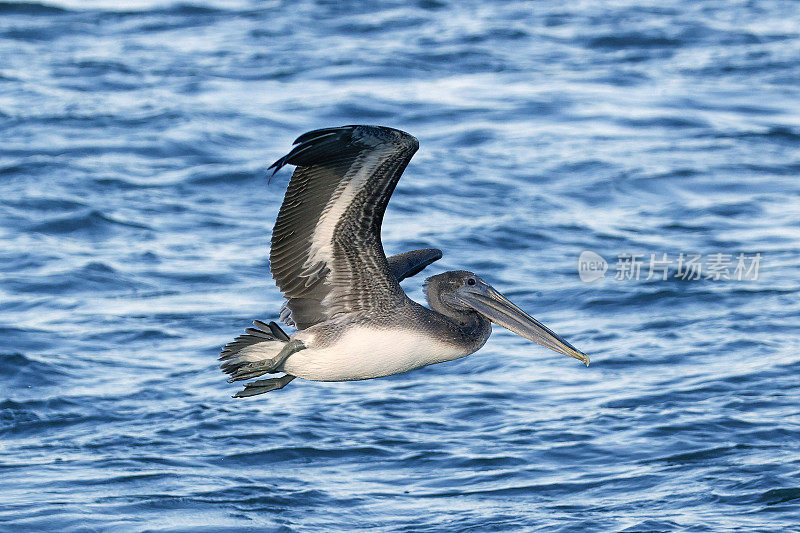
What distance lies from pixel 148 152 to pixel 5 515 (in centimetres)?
831

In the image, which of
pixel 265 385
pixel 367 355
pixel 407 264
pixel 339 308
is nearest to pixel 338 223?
pixel 339 308

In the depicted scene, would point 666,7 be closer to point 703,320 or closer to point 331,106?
point 331,106

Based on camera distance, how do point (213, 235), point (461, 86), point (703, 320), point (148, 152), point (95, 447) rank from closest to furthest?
point (95, 447)
point (703, 320)
point (213, 235)
point (148, 152)
point (461, 86)

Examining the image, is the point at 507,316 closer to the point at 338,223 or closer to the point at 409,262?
the point at 409,262

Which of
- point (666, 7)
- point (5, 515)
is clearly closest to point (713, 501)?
point (5, 515)

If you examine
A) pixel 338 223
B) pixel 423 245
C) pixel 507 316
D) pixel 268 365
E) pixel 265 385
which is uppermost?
pixel 338 223

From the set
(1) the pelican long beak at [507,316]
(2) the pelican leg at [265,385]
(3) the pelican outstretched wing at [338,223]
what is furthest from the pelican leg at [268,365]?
(1) the pelican long beak at [507,316]

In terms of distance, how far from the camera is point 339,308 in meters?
8.01

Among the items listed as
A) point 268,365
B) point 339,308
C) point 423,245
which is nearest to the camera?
point 268,365

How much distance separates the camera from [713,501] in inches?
426

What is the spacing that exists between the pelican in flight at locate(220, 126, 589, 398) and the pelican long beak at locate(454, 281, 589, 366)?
40 mm

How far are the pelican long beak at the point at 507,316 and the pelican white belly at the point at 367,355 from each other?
1.79 ft

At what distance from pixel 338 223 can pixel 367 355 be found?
2.55 feet

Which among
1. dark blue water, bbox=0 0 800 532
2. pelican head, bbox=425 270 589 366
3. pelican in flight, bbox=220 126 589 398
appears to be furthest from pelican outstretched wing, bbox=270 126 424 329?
dark blue water, bbox=0 0 800 532
